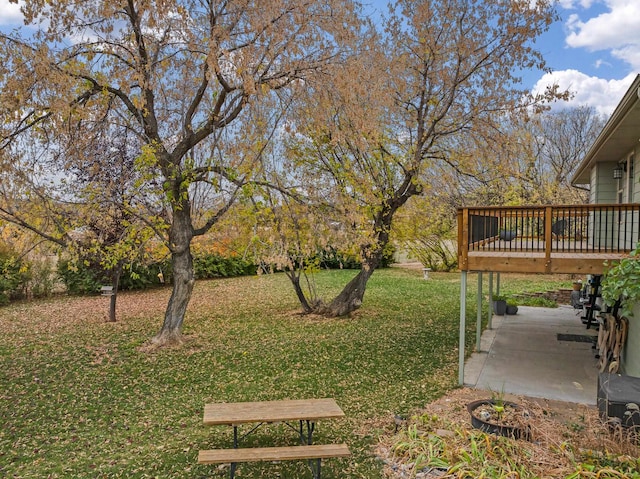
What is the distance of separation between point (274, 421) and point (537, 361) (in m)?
5.36

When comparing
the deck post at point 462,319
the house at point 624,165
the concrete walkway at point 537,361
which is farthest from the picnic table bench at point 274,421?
the house at point 624,165

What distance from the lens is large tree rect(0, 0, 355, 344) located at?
242 inches

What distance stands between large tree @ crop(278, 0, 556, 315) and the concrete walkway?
3069 mm

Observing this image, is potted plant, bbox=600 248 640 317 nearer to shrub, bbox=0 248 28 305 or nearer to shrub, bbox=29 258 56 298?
shrub, bbox=0 248 28 305

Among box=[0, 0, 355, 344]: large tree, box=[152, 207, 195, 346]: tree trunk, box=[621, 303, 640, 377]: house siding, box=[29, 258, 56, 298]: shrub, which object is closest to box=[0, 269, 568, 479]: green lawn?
box=[152, 207, 195, 346]: tree trunk

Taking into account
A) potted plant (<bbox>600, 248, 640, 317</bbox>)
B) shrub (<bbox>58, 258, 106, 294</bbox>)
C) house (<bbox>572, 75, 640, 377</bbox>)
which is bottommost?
shrub (<bbox>58, 258, 106, 294</bbox>)

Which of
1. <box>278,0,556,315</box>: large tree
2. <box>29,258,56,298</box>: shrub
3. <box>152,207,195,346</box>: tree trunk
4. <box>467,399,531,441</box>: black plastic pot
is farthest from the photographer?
<box>29,258,56,298</box>: shrub

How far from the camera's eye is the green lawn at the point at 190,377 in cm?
455

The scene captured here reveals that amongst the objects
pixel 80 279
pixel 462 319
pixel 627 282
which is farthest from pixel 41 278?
pixel 627 282

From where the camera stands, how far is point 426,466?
13.2 ft

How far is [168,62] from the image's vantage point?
24.5 feet

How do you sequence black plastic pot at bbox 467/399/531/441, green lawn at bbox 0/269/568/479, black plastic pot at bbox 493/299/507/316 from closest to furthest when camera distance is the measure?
black plastic pot at bbox 467/399/531/441
green lawn at bbox 0/269/568/479
black plastic pot at bbox 493/299/507/316

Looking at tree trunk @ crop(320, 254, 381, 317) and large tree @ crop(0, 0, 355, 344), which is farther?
tree trunk @ crop(320, 254, 381, 317)

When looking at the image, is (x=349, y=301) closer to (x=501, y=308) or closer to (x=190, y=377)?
(x=501, y=308)
